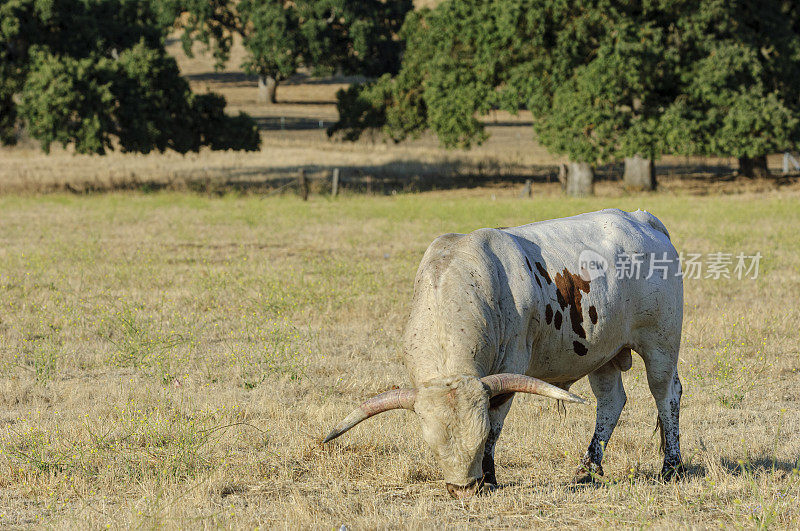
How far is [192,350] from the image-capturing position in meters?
11.1

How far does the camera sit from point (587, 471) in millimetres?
7180

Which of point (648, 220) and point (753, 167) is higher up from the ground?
point (648, 220)

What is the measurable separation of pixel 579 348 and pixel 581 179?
2813 cm

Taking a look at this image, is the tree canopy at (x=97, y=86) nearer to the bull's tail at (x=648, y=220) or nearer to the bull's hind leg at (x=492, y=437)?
the bull's tail at (x=648, y=220)

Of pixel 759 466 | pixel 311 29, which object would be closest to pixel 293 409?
pixel 759 466

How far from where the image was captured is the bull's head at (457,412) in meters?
5.69

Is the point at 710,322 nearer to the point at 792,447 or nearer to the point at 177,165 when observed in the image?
the point at 792,447

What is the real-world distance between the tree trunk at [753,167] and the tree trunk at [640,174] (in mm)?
7044

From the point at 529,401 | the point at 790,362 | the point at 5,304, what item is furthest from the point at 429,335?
the point at 5,304

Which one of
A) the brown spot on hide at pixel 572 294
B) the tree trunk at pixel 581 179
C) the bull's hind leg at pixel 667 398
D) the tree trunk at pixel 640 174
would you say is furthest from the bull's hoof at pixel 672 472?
the tree trunk at pixel 640 174

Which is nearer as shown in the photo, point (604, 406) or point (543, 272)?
point (543, 272)

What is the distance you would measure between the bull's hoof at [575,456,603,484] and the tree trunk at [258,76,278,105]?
230 feet

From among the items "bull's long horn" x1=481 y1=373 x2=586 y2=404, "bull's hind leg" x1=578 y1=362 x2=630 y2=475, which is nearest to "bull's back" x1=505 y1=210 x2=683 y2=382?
"bull's hind leg" x1=578 y1=362 x2=630 y2=475

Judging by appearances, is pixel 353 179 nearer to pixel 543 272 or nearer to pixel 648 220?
pixel 648 220
